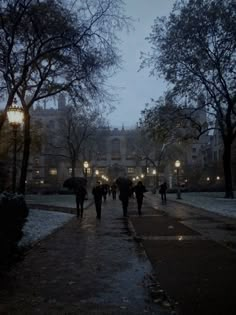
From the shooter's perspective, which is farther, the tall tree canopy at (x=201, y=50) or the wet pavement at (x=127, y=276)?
the tall tree canopy at (x=201, y=50)

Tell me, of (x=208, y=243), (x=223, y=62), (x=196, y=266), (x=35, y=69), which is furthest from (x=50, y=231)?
(x=223, y=62)

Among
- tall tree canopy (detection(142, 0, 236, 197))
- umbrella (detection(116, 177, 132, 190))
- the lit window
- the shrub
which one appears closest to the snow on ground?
the shrub

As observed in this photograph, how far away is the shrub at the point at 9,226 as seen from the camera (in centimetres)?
745

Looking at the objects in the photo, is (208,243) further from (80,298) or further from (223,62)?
(223,62)

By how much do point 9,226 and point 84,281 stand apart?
5.10 feet

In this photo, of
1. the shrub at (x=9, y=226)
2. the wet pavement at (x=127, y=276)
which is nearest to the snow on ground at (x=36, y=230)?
the wet pavement at (x=127, y=276)

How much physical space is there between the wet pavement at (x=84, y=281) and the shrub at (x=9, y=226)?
0.41 meters

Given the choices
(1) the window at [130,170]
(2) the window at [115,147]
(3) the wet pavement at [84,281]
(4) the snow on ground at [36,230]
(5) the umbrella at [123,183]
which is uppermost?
(2) the window at [115,147]

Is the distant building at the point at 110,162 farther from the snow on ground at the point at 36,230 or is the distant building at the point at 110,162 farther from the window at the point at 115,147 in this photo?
the snow on ground at the point at 36,230

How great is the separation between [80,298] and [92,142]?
8207cm

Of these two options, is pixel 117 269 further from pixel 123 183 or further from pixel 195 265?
pixel 123 183

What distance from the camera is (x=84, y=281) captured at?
25.2 feet

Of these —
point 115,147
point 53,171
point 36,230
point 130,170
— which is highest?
point 115,147

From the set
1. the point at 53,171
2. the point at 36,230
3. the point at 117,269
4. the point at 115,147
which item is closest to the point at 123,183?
the point at 36,230
